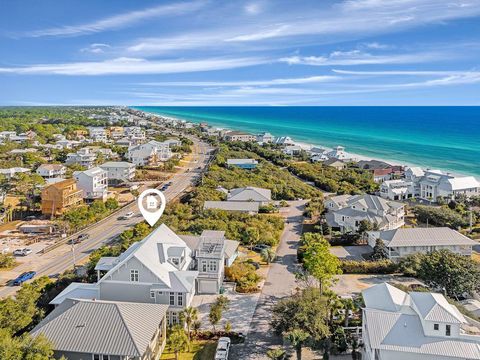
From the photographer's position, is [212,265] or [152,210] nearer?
[212,265]

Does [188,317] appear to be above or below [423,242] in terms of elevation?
below

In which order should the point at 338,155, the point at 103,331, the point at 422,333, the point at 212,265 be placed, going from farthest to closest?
the point at 338,155, the point at 212,265, the point at 103,331, the point at 422,333

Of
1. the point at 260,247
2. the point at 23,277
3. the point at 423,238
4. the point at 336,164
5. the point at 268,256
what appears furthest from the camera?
the point at 336,164

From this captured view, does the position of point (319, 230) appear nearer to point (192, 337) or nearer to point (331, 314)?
point (331, 314)

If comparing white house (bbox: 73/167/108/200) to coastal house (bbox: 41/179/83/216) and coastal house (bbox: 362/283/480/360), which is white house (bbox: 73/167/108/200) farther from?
coastal house (bbox: 362/283/480/360)

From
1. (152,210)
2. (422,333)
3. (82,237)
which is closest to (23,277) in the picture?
(82,237)

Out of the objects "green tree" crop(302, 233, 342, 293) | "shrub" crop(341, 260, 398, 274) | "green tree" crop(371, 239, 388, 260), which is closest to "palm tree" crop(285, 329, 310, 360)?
"green tree" crop(302, 233, 342, 293)

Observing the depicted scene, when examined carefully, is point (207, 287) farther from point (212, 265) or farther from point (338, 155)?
point (338, 155)

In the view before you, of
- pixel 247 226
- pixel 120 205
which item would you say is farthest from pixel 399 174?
pixel 120 205
